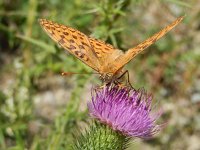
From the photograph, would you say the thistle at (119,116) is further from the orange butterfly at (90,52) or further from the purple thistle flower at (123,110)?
the orange butterfly at (90,52)

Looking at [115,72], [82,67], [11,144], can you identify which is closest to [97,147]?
[115,72]

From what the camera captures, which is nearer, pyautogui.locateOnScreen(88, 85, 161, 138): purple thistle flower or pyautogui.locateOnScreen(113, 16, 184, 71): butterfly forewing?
pyautogui.locateOnScreen(113, 16, 184, 71): butterfly forewing

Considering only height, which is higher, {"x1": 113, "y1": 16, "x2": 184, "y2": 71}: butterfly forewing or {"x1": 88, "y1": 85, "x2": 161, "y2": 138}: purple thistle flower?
{"x1": 113, "y1": 16, "x2": 184, "y2": 71}: butterfly forewing

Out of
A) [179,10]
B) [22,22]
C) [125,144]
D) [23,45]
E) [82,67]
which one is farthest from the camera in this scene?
[179,10]

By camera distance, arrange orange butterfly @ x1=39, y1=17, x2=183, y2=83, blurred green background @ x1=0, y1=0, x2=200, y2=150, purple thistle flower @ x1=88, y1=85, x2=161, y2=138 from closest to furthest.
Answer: orange butterfly @ x1=39, y1=17, x2=183, y2=83
purple thistle flower @ x1=88, y1=85, x2=161, y2=138
blurred green background @ x1=0, y1=0, x2=200, y2=150

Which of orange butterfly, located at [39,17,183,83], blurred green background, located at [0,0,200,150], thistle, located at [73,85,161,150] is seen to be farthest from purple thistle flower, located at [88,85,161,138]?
blurred green background, located at [0,0,200,150]

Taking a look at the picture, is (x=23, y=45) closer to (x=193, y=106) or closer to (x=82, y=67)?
(x=82, y=67)

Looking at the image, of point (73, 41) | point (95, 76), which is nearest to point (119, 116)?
point (73, 41)

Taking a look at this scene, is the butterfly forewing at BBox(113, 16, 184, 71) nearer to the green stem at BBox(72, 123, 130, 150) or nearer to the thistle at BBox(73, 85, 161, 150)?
the thistle at BBox(73, 85, 161, 150)
